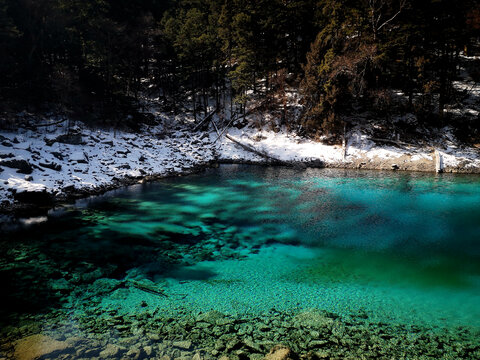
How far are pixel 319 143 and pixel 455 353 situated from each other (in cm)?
2231

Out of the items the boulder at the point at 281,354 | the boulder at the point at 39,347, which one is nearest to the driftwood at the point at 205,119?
the boulder at the point at 39,347

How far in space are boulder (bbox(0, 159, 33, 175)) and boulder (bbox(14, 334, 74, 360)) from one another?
454 inches

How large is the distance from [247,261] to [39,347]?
5289 millimetres

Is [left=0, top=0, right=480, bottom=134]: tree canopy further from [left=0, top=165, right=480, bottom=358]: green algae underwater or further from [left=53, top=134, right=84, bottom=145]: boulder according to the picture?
[left=0, top=165, right=480, bottom=358]: green algae underwater

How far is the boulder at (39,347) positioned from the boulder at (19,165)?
454 inches

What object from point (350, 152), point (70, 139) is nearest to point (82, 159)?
point (70, 139)

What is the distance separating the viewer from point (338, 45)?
27172 mm

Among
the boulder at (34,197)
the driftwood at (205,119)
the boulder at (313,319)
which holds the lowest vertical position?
the boulder at (313,319)

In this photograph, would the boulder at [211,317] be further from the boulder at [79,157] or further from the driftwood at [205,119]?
the driftwood at [205,119]

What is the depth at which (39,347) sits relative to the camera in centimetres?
521

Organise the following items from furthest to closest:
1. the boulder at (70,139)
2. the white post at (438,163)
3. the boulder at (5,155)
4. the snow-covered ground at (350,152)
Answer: the snow-covered ground at (350,152), the white post at (438,163), the boulder at (70,139), the boulder at (5,155)

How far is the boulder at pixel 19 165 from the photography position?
551 inches

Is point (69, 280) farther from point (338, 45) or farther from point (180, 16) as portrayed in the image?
point (180, 16)

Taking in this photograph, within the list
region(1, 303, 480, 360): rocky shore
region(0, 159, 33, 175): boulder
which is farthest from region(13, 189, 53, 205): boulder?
region(1, 303, 480, 360): rocky shore
